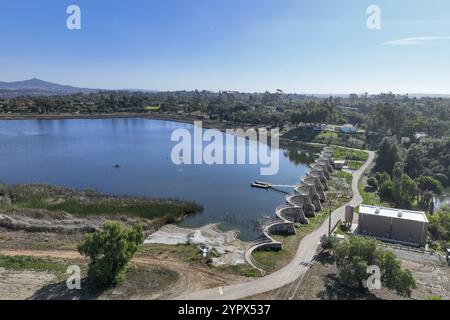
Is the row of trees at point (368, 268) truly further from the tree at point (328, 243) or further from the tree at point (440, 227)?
the tree at point (440, 227)

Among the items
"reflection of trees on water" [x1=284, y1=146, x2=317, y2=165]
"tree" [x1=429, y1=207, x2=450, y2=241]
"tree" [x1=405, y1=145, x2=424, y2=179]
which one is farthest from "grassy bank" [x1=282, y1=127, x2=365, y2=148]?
"tree" [x1=429, y1=207, x2=450, y2=241]

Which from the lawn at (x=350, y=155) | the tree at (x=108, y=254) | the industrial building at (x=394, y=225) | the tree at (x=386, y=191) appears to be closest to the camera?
the tree at (x=108, y=254)

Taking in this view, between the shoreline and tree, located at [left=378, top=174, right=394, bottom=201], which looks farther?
the shoreline

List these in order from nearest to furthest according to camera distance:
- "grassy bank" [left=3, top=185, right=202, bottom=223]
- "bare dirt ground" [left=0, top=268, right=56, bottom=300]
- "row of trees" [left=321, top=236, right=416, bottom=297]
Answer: "row of trees" [left=321, top=236, right=416, bottom=297] → "bare dirt ground" [left=0, top=268, right=56, bottom=300] → "grassy bank" [left=3, top=185, right=202, bottom=223]

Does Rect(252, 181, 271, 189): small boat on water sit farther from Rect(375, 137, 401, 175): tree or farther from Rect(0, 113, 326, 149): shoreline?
Rect(0, 113, 326, 149): shoreline

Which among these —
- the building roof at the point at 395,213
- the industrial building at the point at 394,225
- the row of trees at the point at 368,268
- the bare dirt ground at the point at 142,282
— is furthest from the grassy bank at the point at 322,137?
the bare dirt ground at the point at 142,282

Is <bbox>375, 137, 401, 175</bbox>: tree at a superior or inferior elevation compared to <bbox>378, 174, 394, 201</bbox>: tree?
superior

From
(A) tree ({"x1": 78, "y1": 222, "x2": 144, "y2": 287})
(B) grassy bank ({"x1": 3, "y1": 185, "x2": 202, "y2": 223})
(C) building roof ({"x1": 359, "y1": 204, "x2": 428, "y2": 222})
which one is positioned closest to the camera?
(A) tree ({"x1": 78, "y1": 222, "x2": 144, "y2": 287})
